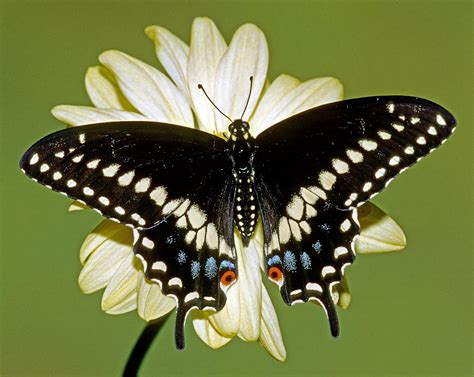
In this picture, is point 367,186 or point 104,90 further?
point 104,90

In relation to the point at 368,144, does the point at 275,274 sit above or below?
below

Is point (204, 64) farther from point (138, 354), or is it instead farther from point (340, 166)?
point (138, 354)

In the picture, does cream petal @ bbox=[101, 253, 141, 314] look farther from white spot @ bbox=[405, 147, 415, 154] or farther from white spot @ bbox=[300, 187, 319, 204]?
white spot @ bbox=[405, 147, 415, 154]

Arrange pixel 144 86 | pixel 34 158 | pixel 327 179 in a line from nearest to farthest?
pixel 34 158 → pixel 327 179 → pixel 144 86

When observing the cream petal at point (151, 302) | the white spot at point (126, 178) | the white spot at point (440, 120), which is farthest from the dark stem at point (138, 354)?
the white spot at point (440, 120)

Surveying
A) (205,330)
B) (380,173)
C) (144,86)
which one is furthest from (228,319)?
(144,86)

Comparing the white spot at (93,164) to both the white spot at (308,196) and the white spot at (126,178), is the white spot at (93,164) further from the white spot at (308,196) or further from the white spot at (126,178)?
the white spot at (308,196)

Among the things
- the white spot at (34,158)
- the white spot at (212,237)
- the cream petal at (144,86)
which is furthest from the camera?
the cream petal at (144,86)
